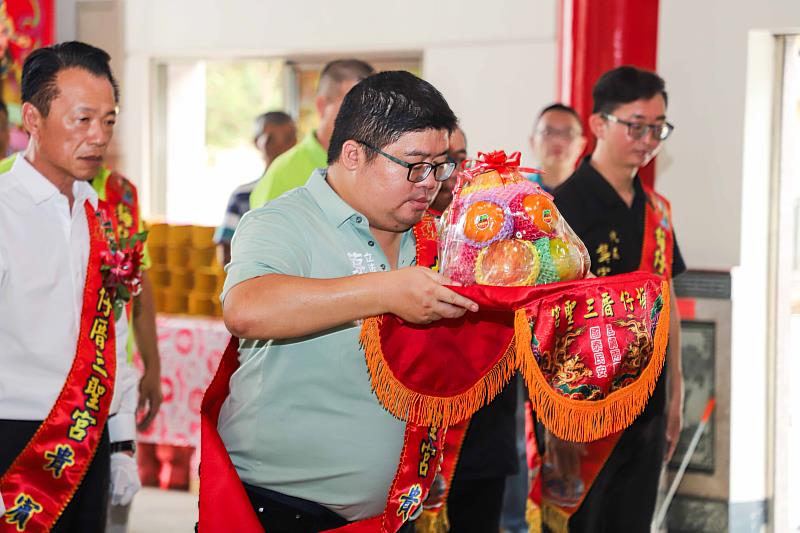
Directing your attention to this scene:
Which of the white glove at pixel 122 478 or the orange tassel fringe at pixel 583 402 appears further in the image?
the white glove at pixel 122 478

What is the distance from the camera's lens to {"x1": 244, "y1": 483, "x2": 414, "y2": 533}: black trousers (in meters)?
1.62

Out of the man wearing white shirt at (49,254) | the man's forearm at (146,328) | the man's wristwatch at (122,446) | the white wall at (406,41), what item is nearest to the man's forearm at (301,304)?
the man wearing white shirt at (49,254)

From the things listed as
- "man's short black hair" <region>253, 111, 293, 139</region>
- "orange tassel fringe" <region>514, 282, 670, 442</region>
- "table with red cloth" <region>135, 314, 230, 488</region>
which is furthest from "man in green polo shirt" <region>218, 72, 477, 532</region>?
"man's short black hair" <region>253, 111, 293, 139</region>

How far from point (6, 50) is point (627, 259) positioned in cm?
334

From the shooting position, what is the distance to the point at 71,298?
1.99 meters

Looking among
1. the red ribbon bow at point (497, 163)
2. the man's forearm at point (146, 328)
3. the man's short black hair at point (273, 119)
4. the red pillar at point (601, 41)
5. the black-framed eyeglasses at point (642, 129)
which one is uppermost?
the red pillar at point (601, 41)

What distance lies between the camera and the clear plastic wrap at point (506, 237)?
154 cm

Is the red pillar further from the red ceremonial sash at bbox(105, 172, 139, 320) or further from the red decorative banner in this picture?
the red decorative banner

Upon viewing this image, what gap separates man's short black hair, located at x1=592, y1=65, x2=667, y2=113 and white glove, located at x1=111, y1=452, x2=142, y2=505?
Result: 1.53 meters

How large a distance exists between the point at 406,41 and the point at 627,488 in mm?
2779

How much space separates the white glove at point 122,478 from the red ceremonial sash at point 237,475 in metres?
0.59

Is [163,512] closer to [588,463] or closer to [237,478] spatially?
[588,463]

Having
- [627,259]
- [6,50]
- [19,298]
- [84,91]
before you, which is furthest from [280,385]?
[6,50]

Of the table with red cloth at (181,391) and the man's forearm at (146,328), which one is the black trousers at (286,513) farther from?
the table with red cloth at (181,391)
